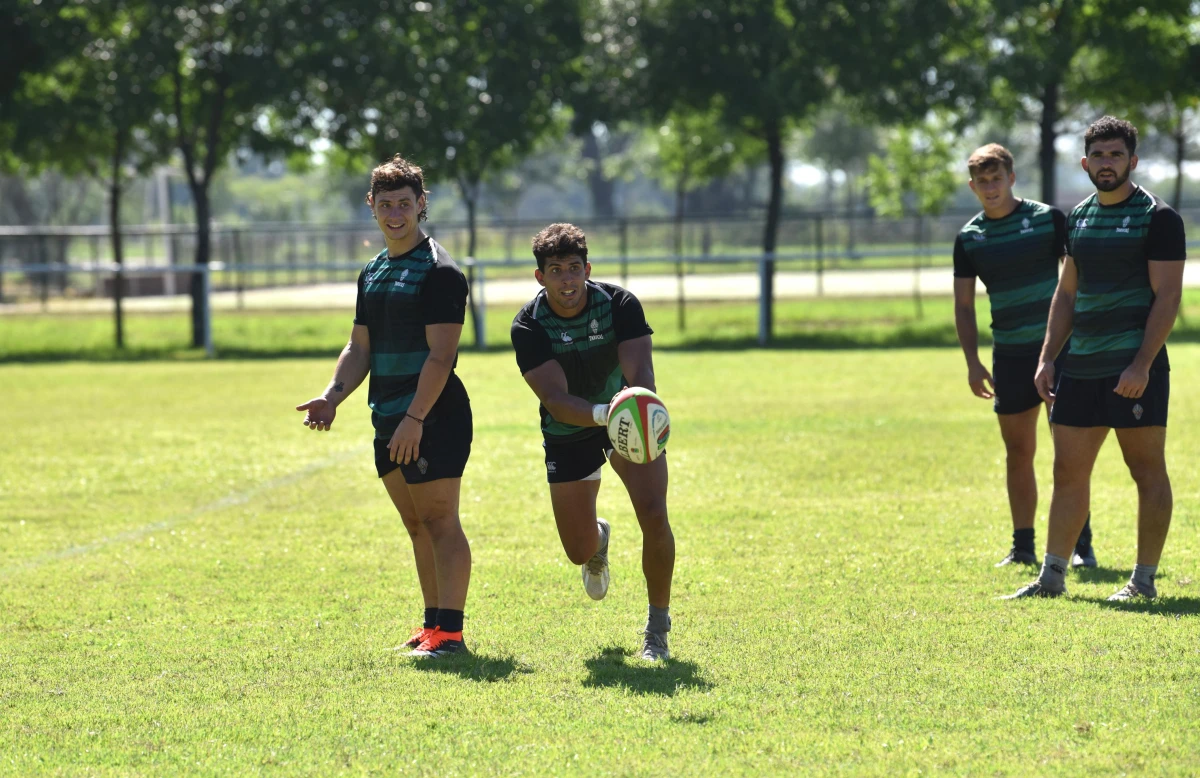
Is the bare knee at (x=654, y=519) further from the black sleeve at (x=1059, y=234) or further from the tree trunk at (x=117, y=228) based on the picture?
the tree trunk at (x=117, y=228)

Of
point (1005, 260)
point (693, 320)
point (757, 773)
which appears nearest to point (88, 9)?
point (693, 320)

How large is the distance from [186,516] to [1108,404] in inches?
227

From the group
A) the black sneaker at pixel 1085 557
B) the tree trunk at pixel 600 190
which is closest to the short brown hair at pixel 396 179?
the black sneaker at pixel 1085 557

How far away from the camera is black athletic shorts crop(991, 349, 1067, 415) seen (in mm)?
7055

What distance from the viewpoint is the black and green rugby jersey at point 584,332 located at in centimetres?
542

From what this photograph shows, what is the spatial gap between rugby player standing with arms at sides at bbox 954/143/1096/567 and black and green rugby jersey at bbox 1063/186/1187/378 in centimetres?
74

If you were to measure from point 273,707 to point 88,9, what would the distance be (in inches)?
870

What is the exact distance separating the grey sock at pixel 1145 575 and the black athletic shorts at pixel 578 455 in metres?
2.42

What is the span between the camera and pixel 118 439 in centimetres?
1291

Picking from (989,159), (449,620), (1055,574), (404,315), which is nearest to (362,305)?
(404,315)

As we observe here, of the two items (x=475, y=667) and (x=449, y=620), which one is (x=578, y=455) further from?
(x=475, y=667)

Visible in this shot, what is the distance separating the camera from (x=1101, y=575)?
6.83 metres

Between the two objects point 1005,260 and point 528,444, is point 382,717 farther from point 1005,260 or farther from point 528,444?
point 528,444

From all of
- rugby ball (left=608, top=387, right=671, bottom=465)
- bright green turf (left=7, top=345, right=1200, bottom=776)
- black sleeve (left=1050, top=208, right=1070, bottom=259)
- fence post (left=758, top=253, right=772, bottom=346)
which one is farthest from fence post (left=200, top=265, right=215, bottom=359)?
rugby ball (left=608, top=387, right=671, bottom=465)
